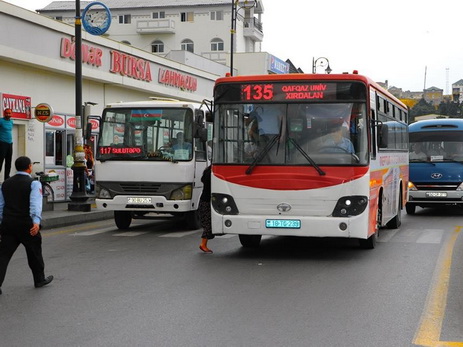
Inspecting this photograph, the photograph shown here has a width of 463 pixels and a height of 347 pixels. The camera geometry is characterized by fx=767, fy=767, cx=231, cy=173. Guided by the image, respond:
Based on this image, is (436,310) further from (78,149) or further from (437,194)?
(437,194)

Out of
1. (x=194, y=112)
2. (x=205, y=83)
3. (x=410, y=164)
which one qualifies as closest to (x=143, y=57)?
(x=205, y=83)

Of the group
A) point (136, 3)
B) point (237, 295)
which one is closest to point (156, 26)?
point (136, 3)

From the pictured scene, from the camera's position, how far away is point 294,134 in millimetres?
11547

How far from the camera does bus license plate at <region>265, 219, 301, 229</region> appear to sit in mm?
11398

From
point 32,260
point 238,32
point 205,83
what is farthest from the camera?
point 238,32

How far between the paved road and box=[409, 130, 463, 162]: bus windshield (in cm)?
796

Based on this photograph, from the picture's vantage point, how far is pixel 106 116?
16734 mm

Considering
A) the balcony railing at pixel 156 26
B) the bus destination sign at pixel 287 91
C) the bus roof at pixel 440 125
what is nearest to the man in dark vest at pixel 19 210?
the bus destination sign at pixel 287 91

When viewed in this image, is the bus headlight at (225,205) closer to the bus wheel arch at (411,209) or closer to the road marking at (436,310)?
the road marking at (436,310)

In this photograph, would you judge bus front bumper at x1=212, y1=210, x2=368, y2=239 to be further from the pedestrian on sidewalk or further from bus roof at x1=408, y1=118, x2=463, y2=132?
bus roof at x1=408, y1=118, x2=463, y2=132

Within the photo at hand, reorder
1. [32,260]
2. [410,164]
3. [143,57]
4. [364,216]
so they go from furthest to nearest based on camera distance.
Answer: [143,57]
[410,164]
[364,216]
[32,260]

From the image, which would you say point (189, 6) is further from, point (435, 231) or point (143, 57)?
point (435, 231)

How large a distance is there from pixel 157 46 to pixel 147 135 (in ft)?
226

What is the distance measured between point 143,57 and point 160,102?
14.8 meters
